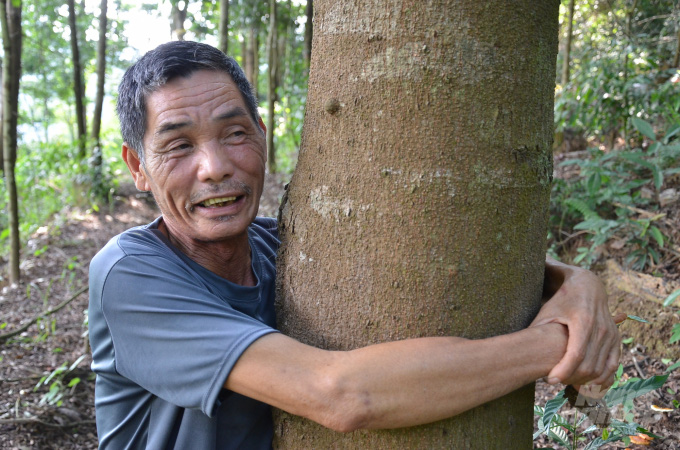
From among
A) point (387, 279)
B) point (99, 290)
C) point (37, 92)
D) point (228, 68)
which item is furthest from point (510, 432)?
point (37, 92)

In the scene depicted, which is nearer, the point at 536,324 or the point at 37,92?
the point at 536,324

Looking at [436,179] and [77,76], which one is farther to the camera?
[77,76]

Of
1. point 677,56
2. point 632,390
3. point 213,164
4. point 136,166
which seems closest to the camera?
point 213,164

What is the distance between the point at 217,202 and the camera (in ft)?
5.17

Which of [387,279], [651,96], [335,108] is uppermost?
[651,96]

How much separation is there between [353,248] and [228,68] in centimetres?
77

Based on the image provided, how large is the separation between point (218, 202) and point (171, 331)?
46 centimetres

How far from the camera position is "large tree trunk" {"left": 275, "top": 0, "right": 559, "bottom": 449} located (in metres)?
1.23

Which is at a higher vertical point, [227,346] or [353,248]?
[353,248]

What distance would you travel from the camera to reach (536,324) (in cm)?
132

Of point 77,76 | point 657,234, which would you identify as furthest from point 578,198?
point 77,76

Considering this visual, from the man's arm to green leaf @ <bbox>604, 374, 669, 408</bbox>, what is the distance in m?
0.59

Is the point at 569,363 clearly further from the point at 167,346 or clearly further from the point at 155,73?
the point at 155,73

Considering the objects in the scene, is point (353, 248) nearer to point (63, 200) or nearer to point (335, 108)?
point (335, 108)
